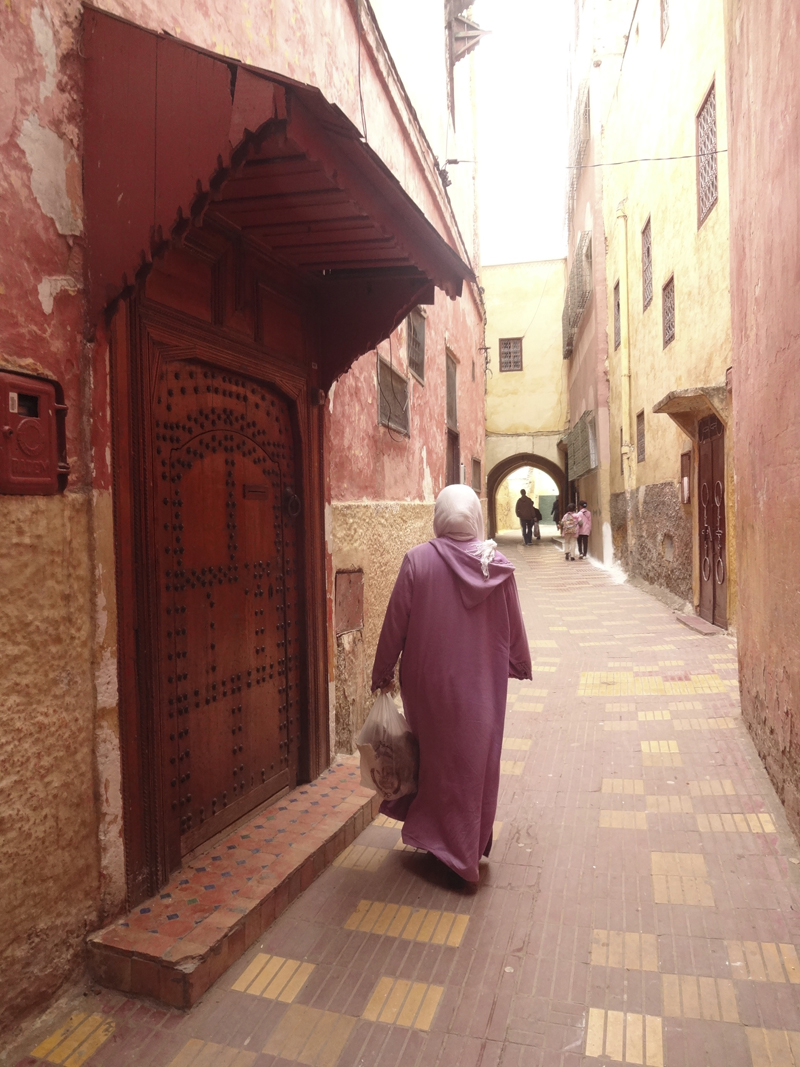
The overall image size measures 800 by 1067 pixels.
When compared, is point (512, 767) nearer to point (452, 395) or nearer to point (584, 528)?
point (452, 395)

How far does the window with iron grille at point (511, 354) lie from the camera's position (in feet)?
78.6

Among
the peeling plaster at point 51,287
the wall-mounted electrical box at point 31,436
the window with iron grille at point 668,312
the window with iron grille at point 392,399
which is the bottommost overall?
the wall-mounted electrical box at point 31,436

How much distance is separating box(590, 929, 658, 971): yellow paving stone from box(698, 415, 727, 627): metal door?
20.3ft

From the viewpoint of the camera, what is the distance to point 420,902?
3.01 m

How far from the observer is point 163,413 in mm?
2971

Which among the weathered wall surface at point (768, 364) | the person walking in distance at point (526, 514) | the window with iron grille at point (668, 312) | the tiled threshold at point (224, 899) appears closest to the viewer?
the tiled threshold at point (224, 899)

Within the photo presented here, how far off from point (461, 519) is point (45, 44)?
7.19 ft

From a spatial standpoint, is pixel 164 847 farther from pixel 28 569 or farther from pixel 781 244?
pixel 781 244

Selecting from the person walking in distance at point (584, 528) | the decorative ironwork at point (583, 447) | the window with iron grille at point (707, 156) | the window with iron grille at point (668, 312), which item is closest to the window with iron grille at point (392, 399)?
the window with iron grille at point (707, 156)

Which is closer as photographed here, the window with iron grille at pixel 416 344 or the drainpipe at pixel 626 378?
the window with iron grille at pixel 416 344

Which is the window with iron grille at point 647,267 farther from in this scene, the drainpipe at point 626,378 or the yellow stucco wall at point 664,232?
the drainpipe at point 626,378

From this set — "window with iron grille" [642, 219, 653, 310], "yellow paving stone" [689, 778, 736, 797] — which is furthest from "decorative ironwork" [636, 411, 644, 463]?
"yellow paving stone" [689, 778, 736, 797]

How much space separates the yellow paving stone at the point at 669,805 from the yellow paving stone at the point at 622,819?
105 mm

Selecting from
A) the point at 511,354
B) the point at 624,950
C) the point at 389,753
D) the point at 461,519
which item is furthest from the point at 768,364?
the point at 511,354
